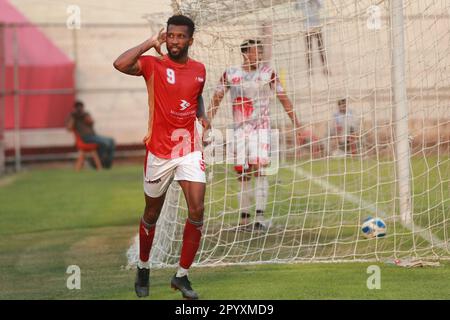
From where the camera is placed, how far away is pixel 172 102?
7.85m

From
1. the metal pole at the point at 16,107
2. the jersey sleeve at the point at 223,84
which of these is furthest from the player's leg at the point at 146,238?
the metal pole at the point at 16,107

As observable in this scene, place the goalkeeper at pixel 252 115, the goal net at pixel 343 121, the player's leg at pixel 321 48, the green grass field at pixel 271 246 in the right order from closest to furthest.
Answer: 1. the green grass field at pixel 271 246
2. the goal net at pixel 343 121
3. the player's leg at pixel 321 48
4. the goalkeeper at pixel 252 115

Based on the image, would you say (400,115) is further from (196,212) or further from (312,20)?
(196,212)

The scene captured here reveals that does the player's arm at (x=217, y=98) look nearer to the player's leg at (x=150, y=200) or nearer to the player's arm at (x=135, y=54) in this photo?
the player's leg at (x=150, y=200)

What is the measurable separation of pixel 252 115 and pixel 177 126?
3153 mm

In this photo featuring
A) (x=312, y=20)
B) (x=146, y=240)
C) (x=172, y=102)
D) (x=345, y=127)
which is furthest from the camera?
(x=345, y=127)

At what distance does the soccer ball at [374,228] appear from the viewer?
995 centimetres

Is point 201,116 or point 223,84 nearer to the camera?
point 201,116

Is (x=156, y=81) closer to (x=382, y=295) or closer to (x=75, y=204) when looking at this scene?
(x=382, y=295)

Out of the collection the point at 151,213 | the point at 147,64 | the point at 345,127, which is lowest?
the point at 151,213

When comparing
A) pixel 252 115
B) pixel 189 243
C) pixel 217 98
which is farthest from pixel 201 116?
pixel 252 115

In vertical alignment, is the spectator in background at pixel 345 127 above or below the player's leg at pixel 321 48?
below

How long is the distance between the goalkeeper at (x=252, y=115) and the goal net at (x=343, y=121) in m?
0.11

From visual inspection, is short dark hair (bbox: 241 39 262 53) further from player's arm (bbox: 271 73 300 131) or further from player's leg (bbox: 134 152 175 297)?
player's leg (bbox: 134 152 175 297)
